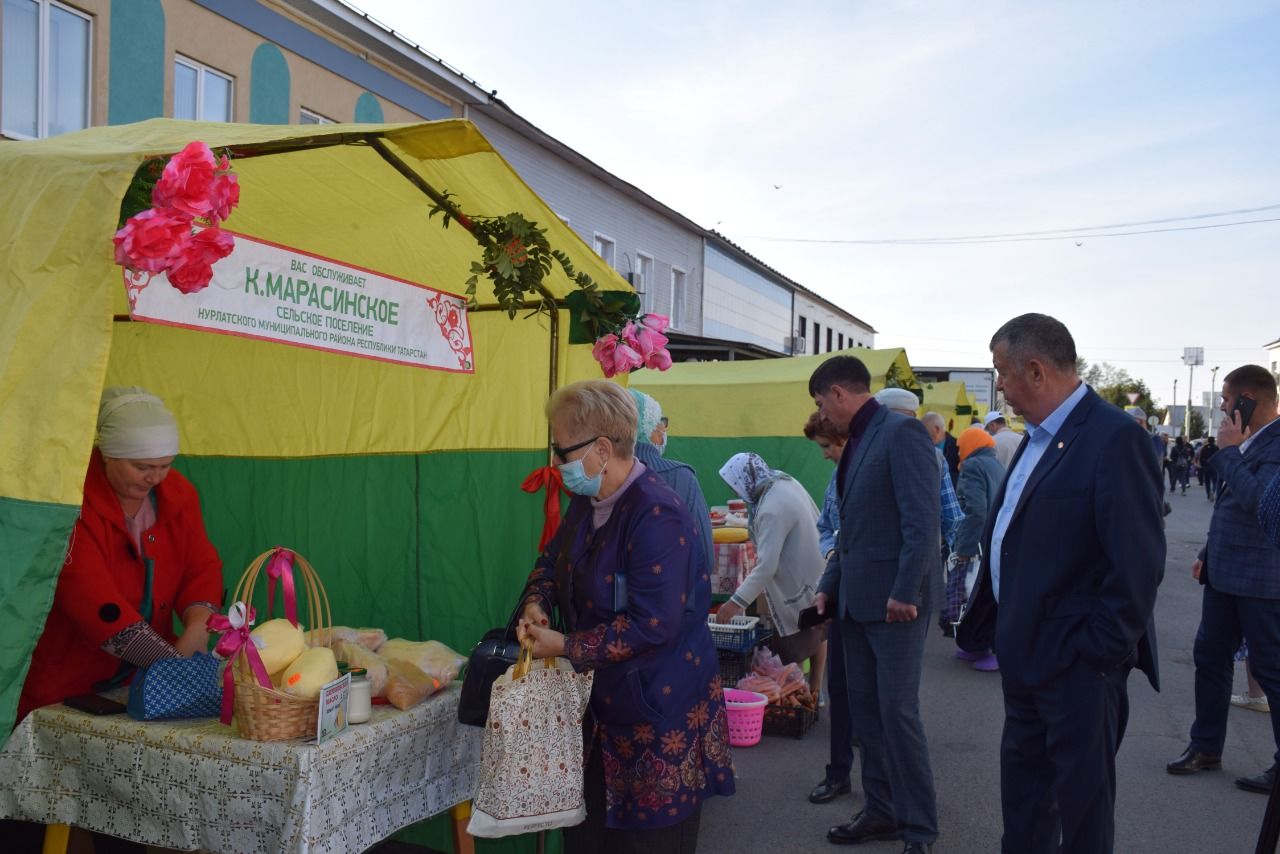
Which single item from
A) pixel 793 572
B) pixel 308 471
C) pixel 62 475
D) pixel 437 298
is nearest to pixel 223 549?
pixel 308 471

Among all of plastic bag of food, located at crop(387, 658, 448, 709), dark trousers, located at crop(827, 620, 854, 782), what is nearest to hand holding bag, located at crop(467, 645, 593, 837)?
plastic bag of food, located at crop(387, 658, 448, 709)

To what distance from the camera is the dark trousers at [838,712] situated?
16.6 feet

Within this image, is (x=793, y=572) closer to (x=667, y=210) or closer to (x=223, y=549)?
(x=223, y=549)

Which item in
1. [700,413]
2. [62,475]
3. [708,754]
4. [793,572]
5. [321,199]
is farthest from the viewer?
[700,413]

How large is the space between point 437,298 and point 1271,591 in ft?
14.3

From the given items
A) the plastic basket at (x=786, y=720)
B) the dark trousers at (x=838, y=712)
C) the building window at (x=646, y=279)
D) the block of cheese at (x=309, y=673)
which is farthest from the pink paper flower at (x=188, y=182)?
the building window at (x=646, y=279)

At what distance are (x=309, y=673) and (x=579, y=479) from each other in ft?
3.20

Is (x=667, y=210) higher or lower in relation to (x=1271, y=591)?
higher

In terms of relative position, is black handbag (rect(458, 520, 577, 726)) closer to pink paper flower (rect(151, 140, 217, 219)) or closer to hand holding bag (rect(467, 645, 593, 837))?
hand holding bag (rect(467, 645, 593, 837))

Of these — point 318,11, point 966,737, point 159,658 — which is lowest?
point 966,737

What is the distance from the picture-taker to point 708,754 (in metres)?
3.02

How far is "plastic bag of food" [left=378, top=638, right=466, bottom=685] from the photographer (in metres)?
3.56

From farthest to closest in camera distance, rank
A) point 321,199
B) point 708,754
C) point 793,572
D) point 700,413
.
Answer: point 700,413 < point 793,572 < point 321,199 < point 708,754

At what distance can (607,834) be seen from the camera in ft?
10.2
